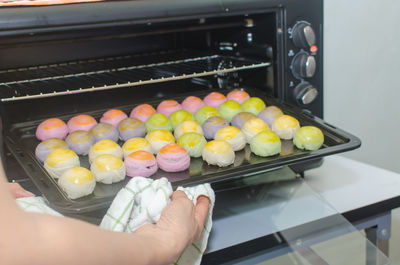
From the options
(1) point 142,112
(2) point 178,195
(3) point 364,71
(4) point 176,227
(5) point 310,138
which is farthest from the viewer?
(3) point 364,71

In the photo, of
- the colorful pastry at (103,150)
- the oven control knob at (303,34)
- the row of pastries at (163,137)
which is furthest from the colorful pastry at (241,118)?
the colorful pastry at (103,150)

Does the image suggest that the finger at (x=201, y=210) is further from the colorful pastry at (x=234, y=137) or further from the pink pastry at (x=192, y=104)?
the pink pastry at (x=192, y=104)

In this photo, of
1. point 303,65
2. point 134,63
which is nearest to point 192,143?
point 303,65

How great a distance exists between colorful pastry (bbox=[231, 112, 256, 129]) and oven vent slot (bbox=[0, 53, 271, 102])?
119mm

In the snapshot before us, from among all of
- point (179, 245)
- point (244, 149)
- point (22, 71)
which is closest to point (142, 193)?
point (179, 245)

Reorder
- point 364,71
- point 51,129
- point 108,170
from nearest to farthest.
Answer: point 108,170
point 51,129
point 364,71

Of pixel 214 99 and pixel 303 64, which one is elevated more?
pixel 303 64

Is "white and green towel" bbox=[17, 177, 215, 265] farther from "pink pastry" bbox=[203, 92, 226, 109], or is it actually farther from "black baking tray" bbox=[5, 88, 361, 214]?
"pink pastry" bbox=[203, 92, 226, 109]

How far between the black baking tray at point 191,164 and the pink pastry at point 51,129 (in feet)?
0.10

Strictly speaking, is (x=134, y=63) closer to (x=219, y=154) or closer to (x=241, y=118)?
(x=241, y=118)

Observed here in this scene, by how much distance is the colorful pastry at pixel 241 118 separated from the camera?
3.98 ft

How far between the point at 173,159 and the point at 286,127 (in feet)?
1.00

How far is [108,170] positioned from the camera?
0.96 meters

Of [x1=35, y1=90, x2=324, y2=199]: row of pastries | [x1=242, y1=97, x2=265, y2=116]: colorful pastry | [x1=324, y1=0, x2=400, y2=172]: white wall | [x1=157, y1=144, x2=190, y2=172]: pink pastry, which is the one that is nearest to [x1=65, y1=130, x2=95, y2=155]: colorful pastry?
[x1=35, y1=90, x2=324, y2=199]: row of pastries
